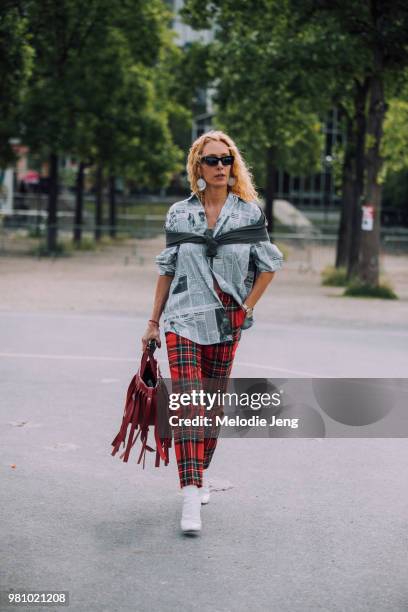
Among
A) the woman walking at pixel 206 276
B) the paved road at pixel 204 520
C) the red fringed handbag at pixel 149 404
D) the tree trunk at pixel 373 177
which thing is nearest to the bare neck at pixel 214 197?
the woman walking at pixel 206 276

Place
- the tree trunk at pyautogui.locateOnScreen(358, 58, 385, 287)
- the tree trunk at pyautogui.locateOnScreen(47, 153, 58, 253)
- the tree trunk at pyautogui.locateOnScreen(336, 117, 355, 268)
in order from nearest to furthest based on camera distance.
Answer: the tree trunk at pyautogui.locateOnScreen(358, 58, 385, 287)
the tree trunk at pyautogui.locateOnScreen(336, 117, 355, 268)
the tree trunk at pyautogui.locateOnScreen(47, 153, 58, 253)

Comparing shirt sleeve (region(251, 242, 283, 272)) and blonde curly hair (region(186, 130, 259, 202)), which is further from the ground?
blonde curly hair (region(186, 130, 259, 202))

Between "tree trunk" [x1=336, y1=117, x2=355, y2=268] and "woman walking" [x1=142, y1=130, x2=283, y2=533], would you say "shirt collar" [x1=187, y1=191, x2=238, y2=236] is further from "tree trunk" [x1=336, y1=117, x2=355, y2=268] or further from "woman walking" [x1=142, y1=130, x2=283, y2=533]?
"tree trunk" [x1=336, y1=117, x2=355, y2=268]

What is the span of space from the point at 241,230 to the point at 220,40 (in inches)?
1214

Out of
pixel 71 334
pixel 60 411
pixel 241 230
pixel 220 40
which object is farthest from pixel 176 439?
pixel 220 40

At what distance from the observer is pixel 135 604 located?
4449 millimetres

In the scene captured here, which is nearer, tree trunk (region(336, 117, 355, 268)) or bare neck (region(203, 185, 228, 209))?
bare neck (region(203, 185, 228, 209))

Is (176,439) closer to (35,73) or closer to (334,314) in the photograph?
(334,314)

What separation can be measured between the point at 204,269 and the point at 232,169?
0.54m

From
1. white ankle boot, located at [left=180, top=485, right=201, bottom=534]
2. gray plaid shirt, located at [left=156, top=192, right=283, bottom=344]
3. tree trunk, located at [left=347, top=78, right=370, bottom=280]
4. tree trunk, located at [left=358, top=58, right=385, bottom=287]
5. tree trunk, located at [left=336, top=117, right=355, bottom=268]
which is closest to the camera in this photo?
white ankle boot, located at [left=180, top=485, right=201, bottom=534]

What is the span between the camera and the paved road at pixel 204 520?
15.3 ft

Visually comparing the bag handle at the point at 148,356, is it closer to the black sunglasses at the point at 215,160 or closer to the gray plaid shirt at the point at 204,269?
the gray plaid shirt at the point at 204,269

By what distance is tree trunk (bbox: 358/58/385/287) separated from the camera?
74.9 feet

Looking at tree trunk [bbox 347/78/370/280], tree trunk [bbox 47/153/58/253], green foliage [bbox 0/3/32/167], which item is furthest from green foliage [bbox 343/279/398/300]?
tree trunk [bbox 47/153/58/253]
